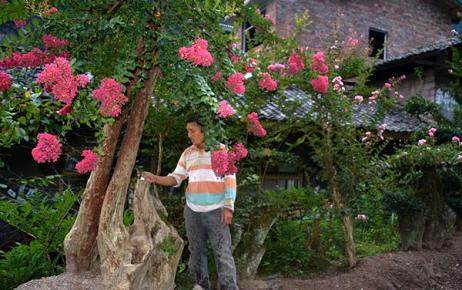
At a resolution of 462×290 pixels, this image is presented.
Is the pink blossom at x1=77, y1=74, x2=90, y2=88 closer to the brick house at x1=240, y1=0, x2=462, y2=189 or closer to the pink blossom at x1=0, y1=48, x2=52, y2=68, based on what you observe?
the pink blossom at x1=0, y1=48, x2=52, y2=68

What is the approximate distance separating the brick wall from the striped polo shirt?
1109cm

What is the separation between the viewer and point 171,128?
4660 millimetres

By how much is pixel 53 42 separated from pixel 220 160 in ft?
4.30

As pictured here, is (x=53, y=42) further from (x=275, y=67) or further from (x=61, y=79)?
(x=275, y=67)

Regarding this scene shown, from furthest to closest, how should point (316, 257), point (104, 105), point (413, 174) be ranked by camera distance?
point (413, 174), point (316, 257), point (104, 105)

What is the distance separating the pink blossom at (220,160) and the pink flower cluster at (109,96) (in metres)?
0.70

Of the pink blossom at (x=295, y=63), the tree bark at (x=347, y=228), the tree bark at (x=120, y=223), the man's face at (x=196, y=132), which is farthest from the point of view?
the tree bark at (x=347, y=228)

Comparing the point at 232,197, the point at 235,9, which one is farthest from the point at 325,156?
the point at 235,9

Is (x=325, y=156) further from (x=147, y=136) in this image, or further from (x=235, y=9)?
(x=235, y=9)

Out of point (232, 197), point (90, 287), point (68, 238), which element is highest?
point (232, 197)

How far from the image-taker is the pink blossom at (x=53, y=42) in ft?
9.09

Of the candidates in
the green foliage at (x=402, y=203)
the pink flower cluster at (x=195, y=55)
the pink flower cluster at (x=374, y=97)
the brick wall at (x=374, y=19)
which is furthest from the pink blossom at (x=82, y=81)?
the brick wall at (x=374, y=19)

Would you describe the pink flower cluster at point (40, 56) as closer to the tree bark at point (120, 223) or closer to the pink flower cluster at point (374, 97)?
the tree bark at point (120, 223)

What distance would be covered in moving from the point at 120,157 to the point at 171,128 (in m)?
1.62
